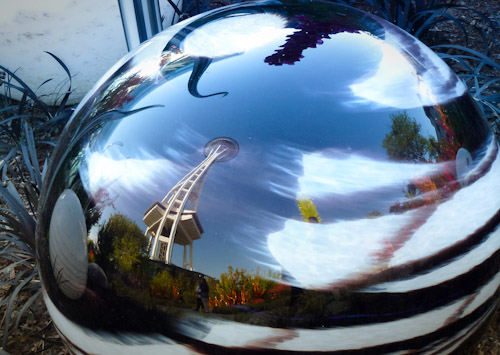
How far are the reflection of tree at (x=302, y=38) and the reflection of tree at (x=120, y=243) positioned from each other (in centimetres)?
45

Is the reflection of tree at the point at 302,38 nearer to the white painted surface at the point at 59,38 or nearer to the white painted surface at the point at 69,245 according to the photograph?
the white painted surface at the point at 69,245

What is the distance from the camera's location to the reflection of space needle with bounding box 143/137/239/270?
1007 mm

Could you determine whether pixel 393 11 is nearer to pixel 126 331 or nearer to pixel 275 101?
pixel 275 101

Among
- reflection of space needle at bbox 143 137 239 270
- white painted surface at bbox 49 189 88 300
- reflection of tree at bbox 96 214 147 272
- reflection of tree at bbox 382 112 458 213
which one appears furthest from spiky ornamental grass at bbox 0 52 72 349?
reflection of tree at bbox 382 112 458 213

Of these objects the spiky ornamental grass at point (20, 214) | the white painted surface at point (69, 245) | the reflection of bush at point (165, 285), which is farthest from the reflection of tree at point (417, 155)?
the spiky ornamental grass at point (20, 214)

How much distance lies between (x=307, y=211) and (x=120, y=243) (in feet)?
1.20

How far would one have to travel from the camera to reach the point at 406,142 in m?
1.09

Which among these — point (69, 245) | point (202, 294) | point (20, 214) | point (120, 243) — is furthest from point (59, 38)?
point (202, 294)

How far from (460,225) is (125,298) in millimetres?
677

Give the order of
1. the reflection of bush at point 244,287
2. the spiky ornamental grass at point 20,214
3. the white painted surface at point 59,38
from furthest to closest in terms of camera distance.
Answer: the white painted surface at point 59,38 → the spiky ornamental grass at point 20,214 → the reflection of bush at point 244,287

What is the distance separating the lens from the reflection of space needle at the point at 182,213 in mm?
1007

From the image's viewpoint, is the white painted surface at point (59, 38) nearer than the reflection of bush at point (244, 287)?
No

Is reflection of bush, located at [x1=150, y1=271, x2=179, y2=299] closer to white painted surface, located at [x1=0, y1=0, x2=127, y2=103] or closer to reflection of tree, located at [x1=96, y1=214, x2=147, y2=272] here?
reflection of tree, located at [x1=96, y1=214, x2=147, y2=272]

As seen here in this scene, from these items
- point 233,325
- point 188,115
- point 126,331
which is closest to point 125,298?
point 126,331
